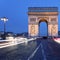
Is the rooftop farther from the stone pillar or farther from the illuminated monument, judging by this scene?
the stone pillar

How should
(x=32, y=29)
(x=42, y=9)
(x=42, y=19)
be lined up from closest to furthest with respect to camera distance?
(x=32, y=29)
(x=42, y=19)
(x=42, y=9)

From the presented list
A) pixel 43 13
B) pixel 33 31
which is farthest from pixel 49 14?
pixel 33 31

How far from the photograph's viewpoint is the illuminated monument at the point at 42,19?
118812 mm

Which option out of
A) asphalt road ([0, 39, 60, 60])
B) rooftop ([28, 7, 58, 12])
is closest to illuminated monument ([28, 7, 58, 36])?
rooftop ([28, 7, 58, 12])

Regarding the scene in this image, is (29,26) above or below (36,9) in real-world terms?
below

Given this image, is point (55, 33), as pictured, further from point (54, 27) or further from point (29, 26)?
point (29, 26)

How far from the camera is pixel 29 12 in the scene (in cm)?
12094

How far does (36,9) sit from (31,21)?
9224mm

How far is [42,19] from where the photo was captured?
125 m

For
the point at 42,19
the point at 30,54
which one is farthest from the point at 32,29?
the point at 30,54

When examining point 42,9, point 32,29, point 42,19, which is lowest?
point 32,29

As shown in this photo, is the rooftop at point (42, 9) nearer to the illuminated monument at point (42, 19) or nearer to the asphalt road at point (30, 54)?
the illuminated monument at point (42, 19)

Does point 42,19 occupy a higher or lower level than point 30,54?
higher

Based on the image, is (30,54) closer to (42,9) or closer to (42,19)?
(42,19)
